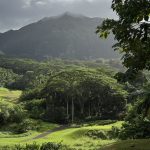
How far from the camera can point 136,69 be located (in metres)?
22.3

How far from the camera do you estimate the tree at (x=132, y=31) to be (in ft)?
65.7

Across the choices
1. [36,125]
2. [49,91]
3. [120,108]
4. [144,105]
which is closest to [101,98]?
[120,108]

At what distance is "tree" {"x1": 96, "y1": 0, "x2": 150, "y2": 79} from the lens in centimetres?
2002

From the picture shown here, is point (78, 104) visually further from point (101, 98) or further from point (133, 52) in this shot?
point (133, 52)

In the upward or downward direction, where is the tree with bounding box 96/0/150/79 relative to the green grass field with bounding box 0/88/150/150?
upward

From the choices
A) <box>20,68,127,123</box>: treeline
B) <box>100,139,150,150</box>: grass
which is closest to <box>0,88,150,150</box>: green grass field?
<box>100,139,150,150</box>: grass

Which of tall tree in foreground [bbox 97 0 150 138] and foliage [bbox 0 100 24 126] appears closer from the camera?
tall tree in foreground [bbox 97 0 150 138]

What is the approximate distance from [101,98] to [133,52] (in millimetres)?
75241

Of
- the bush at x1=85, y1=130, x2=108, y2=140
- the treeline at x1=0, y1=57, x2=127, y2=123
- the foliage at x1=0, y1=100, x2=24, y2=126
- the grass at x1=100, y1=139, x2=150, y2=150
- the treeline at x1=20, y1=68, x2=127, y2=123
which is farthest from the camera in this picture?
the treeline at x1=20, y1=68, x2=127, y2=123

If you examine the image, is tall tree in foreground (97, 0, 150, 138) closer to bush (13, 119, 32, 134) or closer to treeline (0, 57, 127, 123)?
bush (13, 119, 32, 134)

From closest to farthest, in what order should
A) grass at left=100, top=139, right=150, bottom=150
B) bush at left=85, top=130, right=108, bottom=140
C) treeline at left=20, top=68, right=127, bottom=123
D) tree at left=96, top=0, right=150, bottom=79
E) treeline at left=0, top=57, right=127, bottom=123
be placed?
tree at left=96, top=0, right=150, bottom=79 < grass at left=100, top=139, right=150, bottom=150 < bush at left=85, top=130, right=108, bottom=140 < treeline at left=0, top=57, right=127, bottom=123 < treeline at left=20, top=68, right=127, bottom=123

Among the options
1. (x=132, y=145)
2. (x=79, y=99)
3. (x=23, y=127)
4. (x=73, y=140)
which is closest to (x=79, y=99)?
(x=79, y=99)

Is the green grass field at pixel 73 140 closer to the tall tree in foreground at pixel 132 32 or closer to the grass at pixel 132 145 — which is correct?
the grass at pixel 132 145

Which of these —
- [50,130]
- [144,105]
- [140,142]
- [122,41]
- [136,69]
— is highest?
[122,41]
